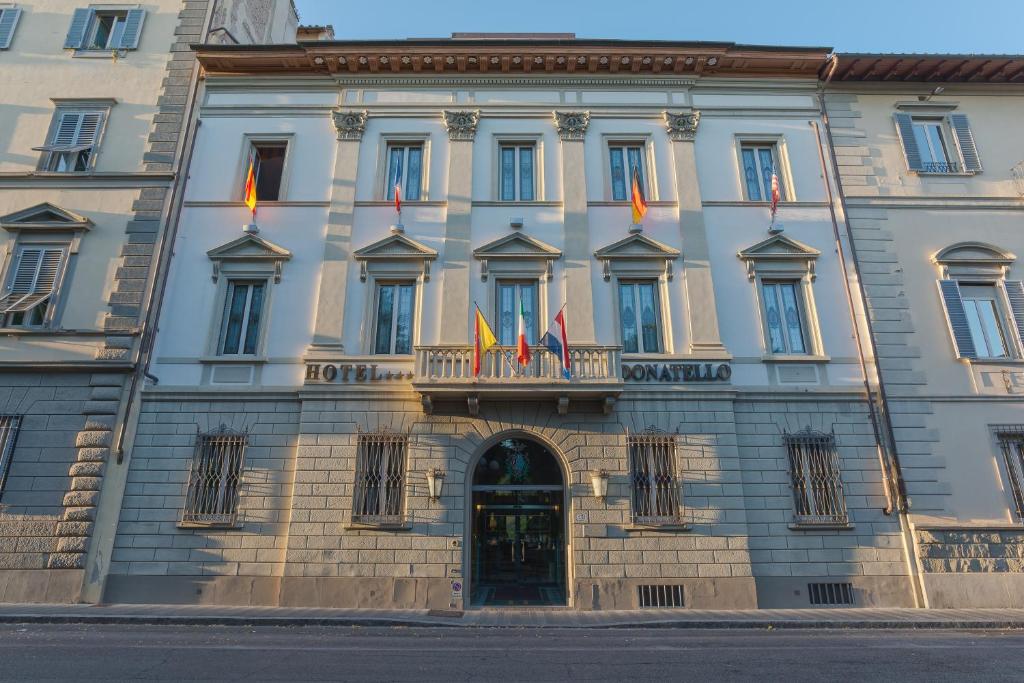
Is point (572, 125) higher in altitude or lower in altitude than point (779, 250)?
higher

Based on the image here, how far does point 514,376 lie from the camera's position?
13.2 meters

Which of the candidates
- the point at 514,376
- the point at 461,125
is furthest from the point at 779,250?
the point at 461,125

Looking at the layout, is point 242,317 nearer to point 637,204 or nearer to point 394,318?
point 394,318

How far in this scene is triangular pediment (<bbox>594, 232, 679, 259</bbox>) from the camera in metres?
15.0

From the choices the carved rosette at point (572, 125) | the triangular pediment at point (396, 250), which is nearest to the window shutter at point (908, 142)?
the carved rosette at point (572, 125)

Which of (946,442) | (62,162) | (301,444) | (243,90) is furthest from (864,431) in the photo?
(62,162)

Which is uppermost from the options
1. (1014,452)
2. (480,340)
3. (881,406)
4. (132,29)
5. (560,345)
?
(132,29)

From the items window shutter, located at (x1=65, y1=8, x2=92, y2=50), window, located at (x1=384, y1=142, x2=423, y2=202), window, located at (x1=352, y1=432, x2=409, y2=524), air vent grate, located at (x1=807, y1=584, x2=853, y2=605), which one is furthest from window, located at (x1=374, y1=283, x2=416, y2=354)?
window shutter, located at (x1=65, y1=8, x2=92, y2=50)

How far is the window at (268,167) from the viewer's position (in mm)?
16516

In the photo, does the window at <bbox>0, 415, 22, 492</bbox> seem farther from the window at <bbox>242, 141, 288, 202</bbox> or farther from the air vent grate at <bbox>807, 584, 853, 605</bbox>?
the air vent grate at <bbox>807, 584, 853, 605</bbox>

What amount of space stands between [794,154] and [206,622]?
18.5 meters

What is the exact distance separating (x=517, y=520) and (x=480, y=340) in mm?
4452

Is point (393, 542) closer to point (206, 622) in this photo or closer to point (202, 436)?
point (206, 622)

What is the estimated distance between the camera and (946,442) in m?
13.8
